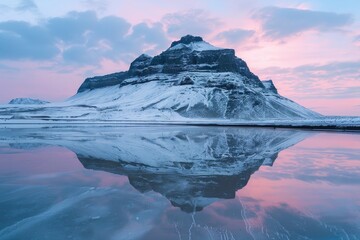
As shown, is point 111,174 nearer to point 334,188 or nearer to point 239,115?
point 334,188

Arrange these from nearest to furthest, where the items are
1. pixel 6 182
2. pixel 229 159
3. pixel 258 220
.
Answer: pixel 258 220 → pixel 6 182 → pixel 229 159

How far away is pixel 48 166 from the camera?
15.4m

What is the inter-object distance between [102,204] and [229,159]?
949 centimetres

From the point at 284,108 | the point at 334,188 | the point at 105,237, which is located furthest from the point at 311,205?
the point at 284,108

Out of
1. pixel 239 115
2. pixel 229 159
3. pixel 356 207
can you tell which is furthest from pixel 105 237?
pixel 239 115

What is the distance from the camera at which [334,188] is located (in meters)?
10.7

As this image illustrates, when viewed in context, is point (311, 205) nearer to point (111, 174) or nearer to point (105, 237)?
point (105, 237)

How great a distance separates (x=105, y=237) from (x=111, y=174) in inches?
270

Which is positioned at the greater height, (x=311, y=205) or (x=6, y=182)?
(x=311, y=205)

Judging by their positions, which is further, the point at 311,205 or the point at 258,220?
the point at 311,205

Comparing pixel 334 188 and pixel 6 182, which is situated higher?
pixel 334 188

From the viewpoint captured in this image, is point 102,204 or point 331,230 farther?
point 102,204

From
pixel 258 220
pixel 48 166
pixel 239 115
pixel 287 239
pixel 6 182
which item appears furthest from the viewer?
pixel 239 115

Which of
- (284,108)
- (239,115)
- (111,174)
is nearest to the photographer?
(111,174)
